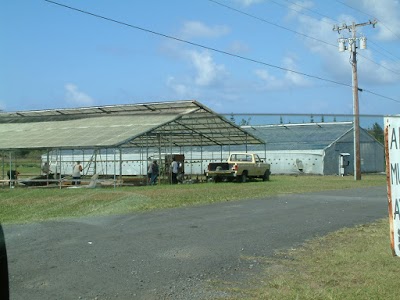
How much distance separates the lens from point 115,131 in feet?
109

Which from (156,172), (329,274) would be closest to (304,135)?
(156,172)

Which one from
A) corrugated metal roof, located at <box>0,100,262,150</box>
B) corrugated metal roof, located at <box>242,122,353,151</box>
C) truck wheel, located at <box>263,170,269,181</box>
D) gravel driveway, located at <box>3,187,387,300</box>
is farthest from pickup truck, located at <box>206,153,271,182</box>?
gravel driveway, located at <box>3,187,387,300</box>

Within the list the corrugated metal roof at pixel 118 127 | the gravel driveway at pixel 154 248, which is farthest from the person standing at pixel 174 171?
the gravel driveway at pixel 154 248

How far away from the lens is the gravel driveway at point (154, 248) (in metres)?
7.29

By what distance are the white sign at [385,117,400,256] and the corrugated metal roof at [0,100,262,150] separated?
2349cm

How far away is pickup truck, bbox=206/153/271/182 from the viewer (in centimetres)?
3697

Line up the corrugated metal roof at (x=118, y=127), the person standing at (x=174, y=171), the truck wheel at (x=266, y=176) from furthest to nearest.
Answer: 1. the truck wheel at (x=266, y=176)
2. the person standing at (x=174, y=171)
3. the corrugated metal roof at (x=118, y=127)

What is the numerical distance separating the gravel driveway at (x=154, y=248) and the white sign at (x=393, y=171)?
2.62 m

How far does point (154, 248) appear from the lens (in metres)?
9.85

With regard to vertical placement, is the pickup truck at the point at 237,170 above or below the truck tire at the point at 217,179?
above

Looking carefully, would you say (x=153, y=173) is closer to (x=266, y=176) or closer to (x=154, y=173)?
(x=154, y=173)

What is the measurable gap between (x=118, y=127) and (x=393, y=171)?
29999 mm

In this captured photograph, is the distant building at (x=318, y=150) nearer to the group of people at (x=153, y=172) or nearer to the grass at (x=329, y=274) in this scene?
the group of people at (x=153, y=172)

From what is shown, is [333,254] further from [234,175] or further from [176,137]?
[176,137]
